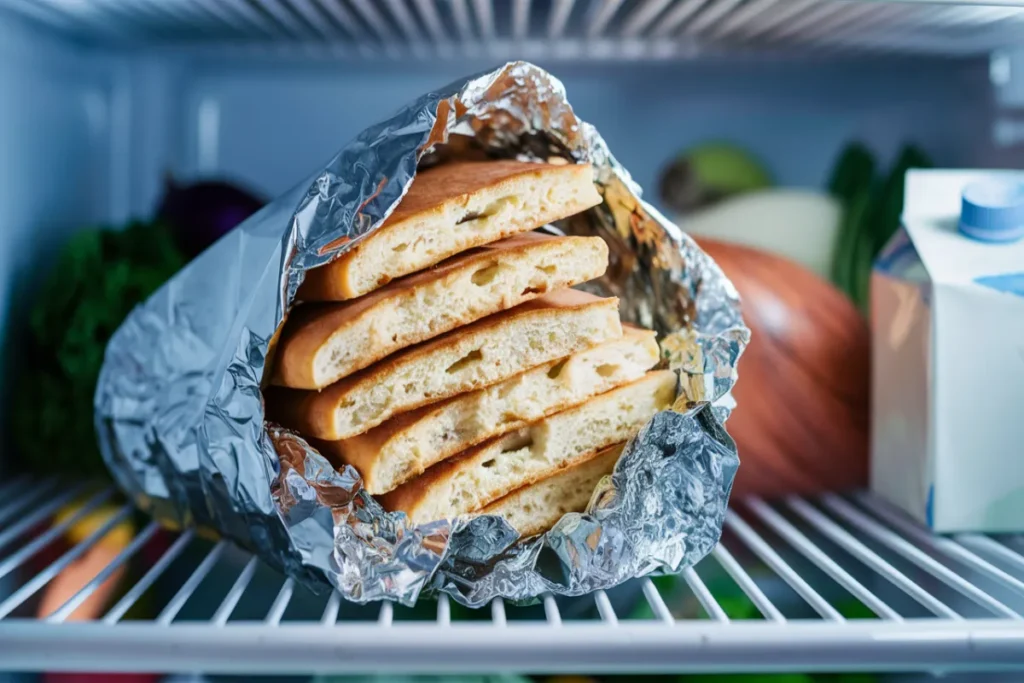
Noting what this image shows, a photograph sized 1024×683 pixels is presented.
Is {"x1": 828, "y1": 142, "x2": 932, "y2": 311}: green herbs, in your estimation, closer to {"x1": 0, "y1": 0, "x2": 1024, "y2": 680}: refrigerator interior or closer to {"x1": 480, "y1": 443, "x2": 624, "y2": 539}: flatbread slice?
{"x1": 0, "y1": 0, "x2": 1024, "y2": 680}: refrigerator interior

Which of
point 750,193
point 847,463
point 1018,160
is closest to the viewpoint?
point 847,463

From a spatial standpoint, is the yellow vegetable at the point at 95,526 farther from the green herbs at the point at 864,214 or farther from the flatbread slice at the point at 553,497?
the green herbs at the point at 864,214

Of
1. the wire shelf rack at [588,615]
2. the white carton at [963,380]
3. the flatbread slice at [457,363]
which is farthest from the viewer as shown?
the white carton at [963,380]

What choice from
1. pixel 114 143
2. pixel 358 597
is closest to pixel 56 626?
pixel 358 597

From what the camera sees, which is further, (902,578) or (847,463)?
(847,463)

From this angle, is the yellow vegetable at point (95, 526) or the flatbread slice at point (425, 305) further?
the yellow vegetable at point (95, 526)

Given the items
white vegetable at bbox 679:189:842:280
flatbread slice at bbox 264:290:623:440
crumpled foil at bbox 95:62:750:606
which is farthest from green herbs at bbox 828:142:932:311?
flatbread slice at bbox 264:290:623:440

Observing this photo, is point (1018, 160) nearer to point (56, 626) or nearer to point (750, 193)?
point (750, 193)

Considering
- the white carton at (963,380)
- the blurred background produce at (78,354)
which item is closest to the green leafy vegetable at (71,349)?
the blurred background produce at (78,354)

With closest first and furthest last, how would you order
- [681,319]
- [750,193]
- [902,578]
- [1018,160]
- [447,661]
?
1. [447,661]
2. [902,578]
3. [681,319]
4. [1018,160]
5. [750,193]
